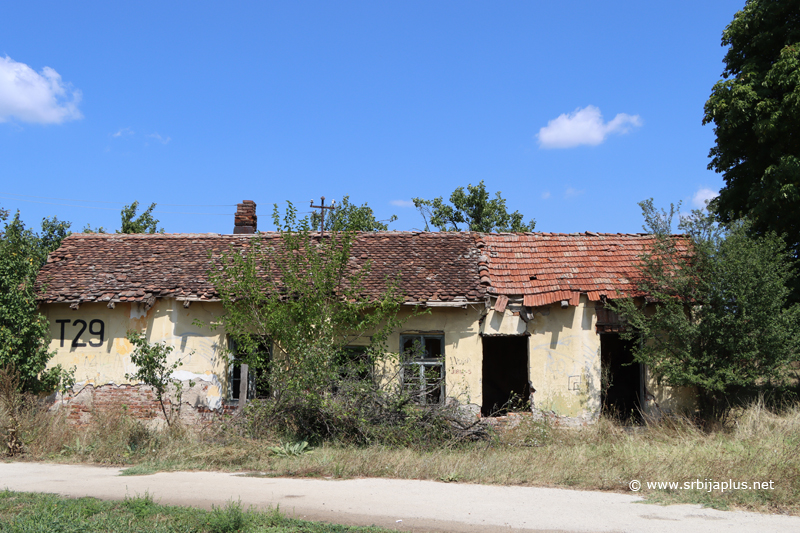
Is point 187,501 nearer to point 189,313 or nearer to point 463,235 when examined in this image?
point 189,313

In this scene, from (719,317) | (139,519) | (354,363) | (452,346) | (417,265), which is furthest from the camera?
(417,265)

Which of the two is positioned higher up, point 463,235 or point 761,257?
point 463,235

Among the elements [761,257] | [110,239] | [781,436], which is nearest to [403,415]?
[781,436]

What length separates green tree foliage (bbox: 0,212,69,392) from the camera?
436 inches

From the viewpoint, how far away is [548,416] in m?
11.3

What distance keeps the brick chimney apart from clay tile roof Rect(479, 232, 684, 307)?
671 centimetres

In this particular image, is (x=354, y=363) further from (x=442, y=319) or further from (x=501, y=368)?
(x=501, y=368)

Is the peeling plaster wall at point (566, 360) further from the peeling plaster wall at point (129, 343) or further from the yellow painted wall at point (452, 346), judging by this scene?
the peeling plaster wall at point (129, 343)

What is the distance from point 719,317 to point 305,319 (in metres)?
7.65

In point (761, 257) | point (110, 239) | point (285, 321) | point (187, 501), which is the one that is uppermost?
point (110, 239)

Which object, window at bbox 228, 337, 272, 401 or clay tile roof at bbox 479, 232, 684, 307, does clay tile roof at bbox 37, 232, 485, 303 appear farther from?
window at bbox 228, 337, 272, 401

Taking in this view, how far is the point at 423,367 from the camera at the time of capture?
11.2 meters

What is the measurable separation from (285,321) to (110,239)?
7.02 m

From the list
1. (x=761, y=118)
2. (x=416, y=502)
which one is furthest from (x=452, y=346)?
(x=761, y=118)
